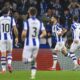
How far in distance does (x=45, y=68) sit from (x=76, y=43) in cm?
163

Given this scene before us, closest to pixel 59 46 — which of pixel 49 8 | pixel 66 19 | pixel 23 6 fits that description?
pixel 66 19

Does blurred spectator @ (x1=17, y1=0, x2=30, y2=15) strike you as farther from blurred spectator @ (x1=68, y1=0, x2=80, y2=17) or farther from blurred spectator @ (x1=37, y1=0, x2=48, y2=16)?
blurred spectator @ (x1=68, y1=0, x2=80, y2=17)

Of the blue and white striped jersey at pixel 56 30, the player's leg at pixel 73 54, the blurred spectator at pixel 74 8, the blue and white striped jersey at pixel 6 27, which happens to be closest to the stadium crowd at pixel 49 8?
the blurred spectator at pixel 74 8

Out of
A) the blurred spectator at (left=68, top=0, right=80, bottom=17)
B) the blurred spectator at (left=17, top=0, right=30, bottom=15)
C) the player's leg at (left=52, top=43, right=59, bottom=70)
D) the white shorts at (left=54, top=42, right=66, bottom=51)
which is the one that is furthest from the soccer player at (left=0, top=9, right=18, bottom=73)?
the blurred spectator at (left=68, top=0, right=80, bottom=17)

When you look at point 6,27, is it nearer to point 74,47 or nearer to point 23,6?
point 74,47

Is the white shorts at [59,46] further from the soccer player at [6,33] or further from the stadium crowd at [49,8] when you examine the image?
the stadium crowd at [49,8]

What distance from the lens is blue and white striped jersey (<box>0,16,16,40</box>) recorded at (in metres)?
18.1

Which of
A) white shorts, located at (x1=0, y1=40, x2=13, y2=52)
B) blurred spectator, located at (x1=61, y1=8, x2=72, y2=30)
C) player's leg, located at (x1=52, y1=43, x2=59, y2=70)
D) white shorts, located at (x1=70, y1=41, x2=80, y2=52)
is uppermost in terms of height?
blurred spectator, located at (x1=61, y1=8, x2=72, y2=30)

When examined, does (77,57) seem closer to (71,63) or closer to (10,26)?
(71,63)

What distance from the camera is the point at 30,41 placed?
16.0 metres

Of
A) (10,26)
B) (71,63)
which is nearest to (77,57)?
(71,63)

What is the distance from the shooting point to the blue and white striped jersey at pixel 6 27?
59.5ft

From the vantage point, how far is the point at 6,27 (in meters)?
18.3

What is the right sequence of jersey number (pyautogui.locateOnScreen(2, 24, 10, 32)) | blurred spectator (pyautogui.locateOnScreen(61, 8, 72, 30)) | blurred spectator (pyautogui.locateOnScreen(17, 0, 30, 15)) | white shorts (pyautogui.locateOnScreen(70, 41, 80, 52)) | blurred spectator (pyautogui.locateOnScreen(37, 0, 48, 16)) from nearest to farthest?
jersey number (pyautogui.locateOnScreen(2, 24, 10, 32)), white shorts (pyautogui.locateOnScreen(70, 41, 80, 52)), blurred spectator (pyautogui.locateOnScreen(61, 8, 72, 30)), blurred spectator (pyautogui.locateOnScreen(17, 0, 30, 15)), blurred spectator (pyautogui.locateOnScreen(37, 0, 48, 16))
